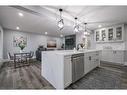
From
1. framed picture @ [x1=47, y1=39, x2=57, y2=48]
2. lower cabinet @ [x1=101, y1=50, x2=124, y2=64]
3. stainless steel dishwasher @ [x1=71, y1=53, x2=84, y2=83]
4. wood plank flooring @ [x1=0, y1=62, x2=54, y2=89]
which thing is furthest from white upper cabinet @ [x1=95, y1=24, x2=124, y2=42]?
framed picture @ [x1=47, y1=39, x2=57, y2=48]

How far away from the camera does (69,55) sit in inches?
81.0

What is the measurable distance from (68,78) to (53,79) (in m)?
0.44

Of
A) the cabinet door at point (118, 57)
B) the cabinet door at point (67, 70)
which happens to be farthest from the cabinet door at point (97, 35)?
the cabinet door at point (67, 70)

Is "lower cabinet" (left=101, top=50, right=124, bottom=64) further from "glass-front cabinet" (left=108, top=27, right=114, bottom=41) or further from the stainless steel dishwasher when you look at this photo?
the stainless steel dishwasher

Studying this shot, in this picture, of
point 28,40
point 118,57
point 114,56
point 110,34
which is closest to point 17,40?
point 28,40

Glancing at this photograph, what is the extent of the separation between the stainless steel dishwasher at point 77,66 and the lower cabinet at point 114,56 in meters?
3.22

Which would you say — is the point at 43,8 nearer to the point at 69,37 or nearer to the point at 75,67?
the point at 75,67

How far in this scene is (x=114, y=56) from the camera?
471 cm

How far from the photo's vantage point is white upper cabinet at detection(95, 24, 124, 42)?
14.9ft

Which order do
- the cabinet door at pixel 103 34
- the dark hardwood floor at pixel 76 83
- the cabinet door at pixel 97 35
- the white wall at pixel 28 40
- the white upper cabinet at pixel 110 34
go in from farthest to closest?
the white wall at pixel 28 40
the cabinet door at pixel 97 35
the cabinet door at pixel 103 34
the white upper cabinet at pixel 110 34
the dark hardwood floor at pixel 76 83

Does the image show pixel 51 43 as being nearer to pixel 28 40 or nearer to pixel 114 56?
pixel 28 40

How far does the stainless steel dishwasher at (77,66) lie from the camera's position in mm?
2197

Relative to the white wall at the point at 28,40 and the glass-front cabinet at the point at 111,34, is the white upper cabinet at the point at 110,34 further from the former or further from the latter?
the white wall at the point at 28,40
